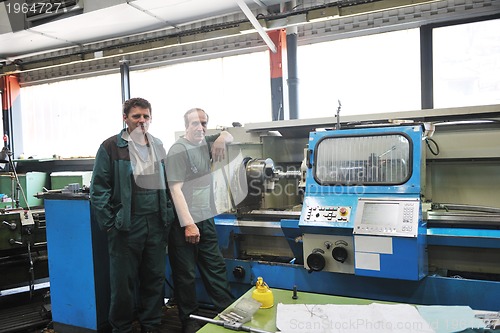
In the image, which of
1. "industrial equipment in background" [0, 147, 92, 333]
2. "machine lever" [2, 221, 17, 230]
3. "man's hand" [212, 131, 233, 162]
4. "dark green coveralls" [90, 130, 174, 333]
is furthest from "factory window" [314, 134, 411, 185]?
"machine lever" [2, 221, 17, 230]

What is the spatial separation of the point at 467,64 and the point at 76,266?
3090mm

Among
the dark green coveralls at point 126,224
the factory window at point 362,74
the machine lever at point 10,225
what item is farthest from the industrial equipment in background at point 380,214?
the machine lever at point 10,225

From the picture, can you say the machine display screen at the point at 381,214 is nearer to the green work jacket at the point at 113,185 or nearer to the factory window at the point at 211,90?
the green work jacket at the point at 113,185

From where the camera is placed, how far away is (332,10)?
9.02ft

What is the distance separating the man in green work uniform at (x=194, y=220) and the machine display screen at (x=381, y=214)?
0.85m

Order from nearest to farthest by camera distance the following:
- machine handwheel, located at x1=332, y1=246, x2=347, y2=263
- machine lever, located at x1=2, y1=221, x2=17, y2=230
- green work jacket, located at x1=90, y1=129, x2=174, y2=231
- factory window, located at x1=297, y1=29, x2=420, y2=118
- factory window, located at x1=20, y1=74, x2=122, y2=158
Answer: machine handwheel, located at x1=332, y1=246, x2=347, y2=263
green work jacket, located at x1=90, y1=129, x2=174, y2=231
machine lever, located at x1=2, y1=221, x2=17, y2=230
factory window, located at x1=297, y1=29, x2=420, y2=118
factory window, located at x1=20, y1=74, x2=122, y2=158

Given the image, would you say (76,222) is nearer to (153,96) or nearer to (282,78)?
(282,78)

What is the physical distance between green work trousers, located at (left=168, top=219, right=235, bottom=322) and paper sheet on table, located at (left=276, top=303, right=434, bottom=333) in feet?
3.19

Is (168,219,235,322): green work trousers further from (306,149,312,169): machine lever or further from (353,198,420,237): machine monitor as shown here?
(353,198,420,237): machine monitor

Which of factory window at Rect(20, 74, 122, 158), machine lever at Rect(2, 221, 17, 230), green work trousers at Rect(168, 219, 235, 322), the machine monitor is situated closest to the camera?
the machine monitor

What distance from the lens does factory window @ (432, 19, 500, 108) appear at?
280 centimetres

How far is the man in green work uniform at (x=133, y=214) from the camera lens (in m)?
1.86

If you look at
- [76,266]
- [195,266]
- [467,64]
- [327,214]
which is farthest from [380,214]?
[467,64]

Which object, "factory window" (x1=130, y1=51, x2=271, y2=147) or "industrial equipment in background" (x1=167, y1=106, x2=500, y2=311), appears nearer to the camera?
"industrial equipment in background" (x1=167, y1=106, x2=500, y2=311)
